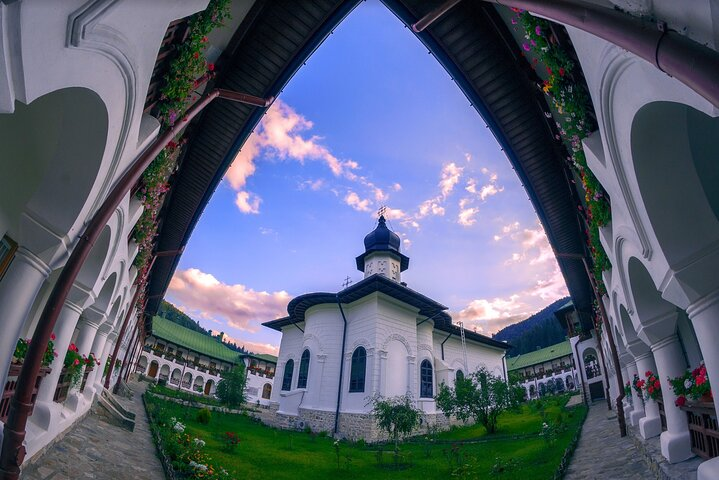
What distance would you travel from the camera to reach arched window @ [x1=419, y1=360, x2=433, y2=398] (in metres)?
18.7

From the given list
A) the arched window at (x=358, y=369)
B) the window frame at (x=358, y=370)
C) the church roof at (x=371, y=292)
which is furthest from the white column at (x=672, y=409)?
the arched window at (x=358, y=369)

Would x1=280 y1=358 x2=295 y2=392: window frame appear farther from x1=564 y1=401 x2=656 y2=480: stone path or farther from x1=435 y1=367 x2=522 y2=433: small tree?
x1=564 y1=401 x2=656 y2=480: stone path

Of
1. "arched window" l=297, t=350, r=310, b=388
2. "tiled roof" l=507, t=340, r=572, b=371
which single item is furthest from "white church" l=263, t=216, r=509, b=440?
"tiled roof" l=507, t=340, r=572, b=371

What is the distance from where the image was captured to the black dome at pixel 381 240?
2466cm

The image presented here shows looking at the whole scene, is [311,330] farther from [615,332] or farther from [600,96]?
[600,96]

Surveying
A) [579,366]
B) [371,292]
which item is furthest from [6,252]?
[579,366]

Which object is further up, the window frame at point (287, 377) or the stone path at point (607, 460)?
the window frame at point (287, 377)

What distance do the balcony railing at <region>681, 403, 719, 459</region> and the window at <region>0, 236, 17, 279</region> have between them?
9.31m

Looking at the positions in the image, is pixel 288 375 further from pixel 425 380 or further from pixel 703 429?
pixel 703 429

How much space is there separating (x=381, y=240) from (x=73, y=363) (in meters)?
19.2

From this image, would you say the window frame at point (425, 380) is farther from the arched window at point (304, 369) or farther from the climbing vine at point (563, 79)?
the climbing vine at point (563, 79)

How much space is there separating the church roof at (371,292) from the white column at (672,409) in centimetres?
1106

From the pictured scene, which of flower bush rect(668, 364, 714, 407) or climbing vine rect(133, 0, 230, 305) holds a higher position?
climbing vine rect(133, 0, 230, 305)

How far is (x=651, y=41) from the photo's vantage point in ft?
7.23
